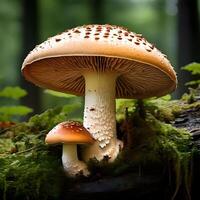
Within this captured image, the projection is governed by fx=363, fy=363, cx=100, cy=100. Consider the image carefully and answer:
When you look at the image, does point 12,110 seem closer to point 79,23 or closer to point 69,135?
point 69,135

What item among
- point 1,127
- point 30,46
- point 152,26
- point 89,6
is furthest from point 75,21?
point 1,127

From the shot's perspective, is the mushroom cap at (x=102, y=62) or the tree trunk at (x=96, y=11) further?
the tree trunk at (x=96, y=11)

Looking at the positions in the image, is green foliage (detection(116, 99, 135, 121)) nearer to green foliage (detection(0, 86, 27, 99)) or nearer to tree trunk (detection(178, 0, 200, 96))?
green foliage (detection(0, 86, 27, 99))

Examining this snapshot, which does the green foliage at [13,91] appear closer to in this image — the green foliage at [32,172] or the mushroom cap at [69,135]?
the green foliage at [32,172]

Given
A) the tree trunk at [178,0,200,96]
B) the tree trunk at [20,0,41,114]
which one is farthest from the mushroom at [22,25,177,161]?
the tree trunk at [20,0,41,114]

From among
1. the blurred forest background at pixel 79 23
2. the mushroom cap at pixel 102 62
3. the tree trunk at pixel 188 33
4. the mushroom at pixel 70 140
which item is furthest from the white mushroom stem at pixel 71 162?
the tree trunk at pixel 188 33

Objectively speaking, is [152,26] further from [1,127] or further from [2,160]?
[2,160]
